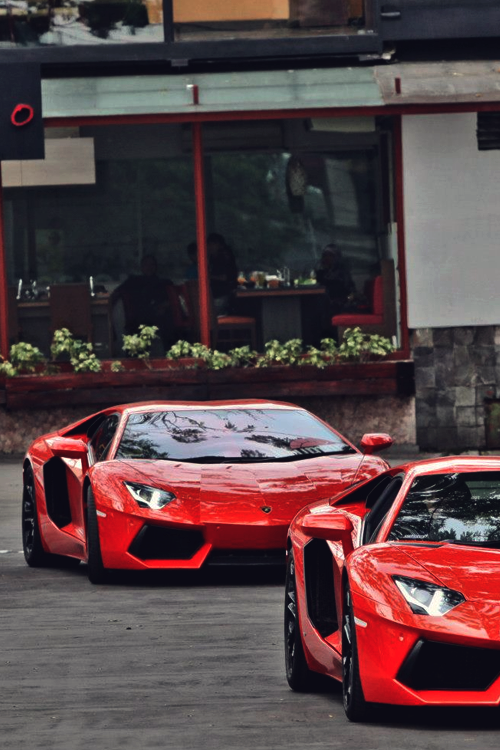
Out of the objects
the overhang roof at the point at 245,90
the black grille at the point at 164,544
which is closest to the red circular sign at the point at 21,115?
the overhang roof at the point at 245,90

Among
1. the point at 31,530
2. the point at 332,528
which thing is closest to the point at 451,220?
the point at 31,530

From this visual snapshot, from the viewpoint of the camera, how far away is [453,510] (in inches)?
306

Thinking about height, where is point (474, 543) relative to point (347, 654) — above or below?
above

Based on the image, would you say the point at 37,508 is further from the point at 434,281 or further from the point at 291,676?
the point at 434,281

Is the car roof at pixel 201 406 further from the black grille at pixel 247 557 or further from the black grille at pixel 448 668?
the black grille at pixel 448 668

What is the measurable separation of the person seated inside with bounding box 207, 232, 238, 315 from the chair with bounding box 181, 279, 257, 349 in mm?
196

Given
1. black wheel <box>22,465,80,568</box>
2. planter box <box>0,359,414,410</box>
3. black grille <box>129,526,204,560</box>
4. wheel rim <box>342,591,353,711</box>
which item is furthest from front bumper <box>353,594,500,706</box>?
planter box <box>0,359,414,410</box>

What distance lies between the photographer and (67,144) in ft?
69.6

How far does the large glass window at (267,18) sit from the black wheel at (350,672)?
14.7 m

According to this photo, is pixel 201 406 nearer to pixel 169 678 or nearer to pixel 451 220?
pixel 169 678

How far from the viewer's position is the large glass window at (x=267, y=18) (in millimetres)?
21250

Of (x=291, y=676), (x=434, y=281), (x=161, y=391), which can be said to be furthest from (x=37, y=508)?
(x=434, y=281)

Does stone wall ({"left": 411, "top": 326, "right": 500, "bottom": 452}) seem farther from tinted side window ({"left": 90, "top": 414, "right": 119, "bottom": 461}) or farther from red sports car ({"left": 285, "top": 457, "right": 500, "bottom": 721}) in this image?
red sports car ({"left": 285, "top": 457, "right": 500, "bottom": 721})

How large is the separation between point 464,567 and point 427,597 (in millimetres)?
267
